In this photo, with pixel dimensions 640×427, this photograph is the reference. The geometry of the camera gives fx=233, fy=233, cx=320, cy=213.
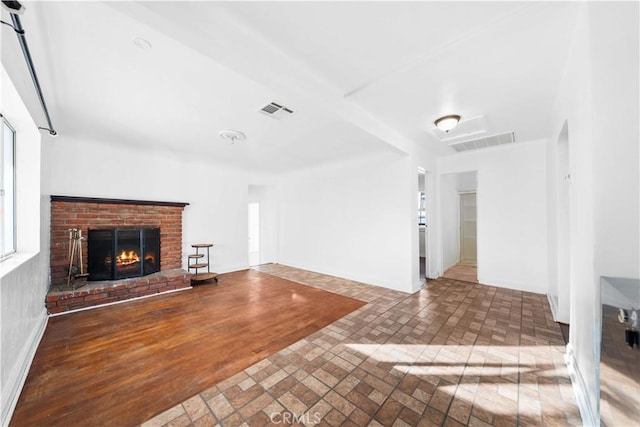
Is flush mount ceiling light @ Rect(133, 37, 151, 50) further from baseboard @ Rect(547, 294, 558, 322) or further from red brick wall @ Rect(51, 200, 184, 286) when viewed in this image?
baseboard @ Rect(547, 294, 558, 322)

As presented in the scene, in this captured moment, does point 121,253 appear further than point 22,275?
Yes

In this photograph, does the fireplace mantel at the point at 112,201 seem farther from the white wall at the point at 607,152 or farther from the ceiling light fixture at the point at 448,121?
the white wall at the point at 607,152

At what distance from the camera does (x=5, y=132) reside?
91.8 inches

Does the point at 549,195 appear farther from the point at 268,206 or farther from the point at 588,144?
the point at 268,206

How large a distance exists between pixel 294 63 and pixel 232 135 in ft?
5.98

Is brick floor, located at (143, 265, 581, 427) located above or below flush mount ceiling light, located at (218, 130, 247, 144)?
below

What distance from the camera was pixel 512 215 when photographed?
4340 mm

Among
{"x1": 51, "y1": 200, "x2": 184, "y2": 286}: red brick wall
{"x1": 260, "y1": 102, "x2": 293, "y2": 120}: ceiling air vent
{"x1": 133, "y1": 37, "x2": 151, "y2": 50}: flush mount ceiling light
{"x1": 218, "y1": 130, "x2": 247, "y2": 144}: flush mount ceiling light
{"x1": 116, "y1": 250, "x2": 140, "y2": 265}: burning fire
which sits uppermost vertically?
{"x1": 133, "y1": 37, "x2": 151, "y2": 50}: flush mount ceiling light

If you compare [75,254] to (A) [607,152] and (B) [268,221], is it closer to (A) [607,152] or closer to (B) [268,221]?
(B) [268,221]

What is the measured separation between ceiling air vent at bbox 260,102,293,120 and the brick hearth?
3413 millimetres

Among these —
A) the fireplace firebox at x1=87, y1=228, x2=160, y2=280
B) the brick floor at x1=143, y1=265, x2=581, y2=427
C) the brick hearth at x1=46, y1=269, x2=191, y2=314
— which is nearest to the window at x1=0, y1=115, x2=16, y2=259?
the brick hearth at x1=46, y1=269, x2=191, y2=314

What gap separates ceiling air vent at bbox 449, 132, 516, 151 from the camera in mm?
3855

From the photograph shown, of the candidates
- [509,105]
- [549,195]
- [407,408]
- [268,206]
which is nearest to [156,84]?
[407,408]

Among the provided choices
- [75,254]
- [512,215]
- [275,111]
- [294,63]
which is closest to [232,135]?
[275,111]
